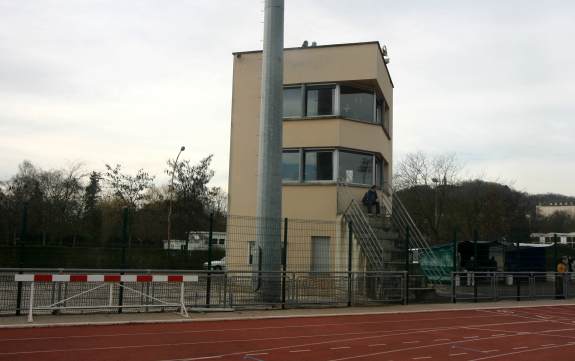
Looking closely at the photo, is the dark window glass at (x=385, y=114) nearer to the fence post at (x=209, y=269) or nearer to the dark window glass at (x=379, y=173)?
the dark window glass at (x=379, y=173)

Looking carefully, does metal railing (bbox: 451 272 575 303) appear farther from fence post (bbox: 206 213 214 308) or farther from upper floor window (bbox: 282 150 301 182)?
fence post (bbox: 206 213 214 308)

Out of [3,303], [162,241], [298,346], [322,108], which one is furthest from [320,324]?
[322,108]

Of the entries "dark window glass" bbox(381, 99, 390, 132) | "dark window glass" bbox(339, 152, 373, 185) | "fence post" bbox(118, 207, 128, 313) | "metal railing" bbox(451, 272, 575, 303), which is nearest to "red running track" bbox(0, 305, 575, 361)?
"fence post" bbox(118, 207, 128, 313)

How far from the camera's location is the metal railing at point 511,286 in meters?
20.2

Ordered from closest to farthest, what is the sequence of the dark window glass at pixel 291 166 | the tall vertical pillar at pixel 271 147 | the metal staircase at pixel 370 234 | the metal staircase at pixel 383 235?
the tall vertical pillar at pixel 271 147, the metal staircase at pixel 370 234, the metal staircase at pixel 383 235, the dark window glass at pixel 291 166

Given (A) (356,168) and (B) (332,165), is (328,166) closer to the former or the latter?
(B) (332,165)

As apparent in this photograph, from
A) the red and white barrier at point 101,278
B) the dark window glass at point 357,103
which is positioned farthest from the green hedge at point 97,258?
the dark window glass at point 357,103

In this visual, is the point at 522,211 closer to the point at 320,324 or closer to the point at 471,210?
the point at 471,210

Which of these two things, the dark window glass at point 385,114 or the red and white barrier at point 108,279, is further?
the dark window glass at point 385,114

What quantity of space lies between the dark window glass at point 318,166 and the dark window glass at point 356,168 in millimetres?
445

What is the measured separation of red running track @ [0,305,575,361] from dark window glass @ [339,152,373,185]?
919 centimetres

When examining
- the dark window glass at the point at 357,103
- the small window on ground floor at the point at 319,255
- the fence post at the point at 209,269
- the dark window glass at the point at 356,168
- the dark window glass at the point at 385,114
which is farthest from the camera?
the dark window glass at the point at 385,114

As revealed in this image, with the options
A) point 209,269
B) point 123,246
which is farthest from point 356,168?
point 123,246

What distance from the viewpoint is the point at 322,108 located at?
24078mm
